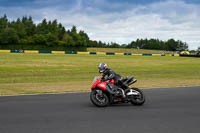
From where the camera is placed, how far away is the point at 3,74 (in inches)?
960

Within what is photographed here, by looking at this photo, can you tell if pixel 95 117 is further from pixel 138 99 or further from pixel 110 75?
pixel 138 99

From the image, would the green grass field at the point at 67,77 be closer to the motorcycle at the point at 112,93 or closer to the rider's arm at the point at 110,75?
the motorcycle at the point at 112,93

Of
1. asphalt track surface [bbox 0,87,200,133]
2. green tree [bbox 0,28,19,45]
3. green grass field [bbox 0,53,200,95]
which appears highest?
green tree [bbox 0,28,19,45]

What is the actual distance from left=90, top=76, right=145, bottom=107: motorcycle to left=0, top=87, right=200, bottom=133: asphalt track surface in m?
0.21

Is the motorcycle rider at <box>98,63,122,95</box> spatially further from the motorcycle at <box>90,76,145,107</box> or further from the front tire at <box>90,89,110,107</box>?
the front tire at <box>90,89,110,107</box>

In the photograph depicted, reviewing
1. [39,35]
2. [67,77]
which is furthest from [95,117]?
[39,35]

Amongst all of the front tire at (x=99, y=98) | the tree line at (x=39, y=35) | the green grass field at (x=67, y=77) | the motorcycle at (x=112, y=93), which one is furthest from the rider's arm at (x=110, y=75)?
the tree line at (x=39, y=35)

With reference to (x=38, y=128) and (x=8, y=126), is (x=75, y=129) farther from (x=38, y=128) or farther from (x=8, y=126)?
(x=8, y=126)

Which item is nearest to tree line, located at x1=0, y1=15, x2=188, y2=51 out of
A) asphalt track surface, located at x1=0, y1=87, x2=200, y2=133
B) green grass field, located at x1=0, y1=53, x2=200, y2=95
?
green grass field, located at x1=0, y1=53, x2=200, y2=95

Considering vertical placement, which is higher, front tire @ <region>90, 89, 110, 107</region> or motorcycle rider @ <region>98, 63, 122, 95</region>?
motorcycle rider @ <region>98, 63, 122, 95</region>

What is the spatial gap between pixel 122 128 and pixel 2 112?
370 centimetres

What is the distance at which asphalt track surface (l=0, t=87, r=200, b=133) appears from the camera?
6.60m

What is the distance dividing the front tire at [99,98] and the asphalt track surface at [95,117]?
199 mm

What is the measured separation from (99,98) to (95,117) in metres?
1.58
